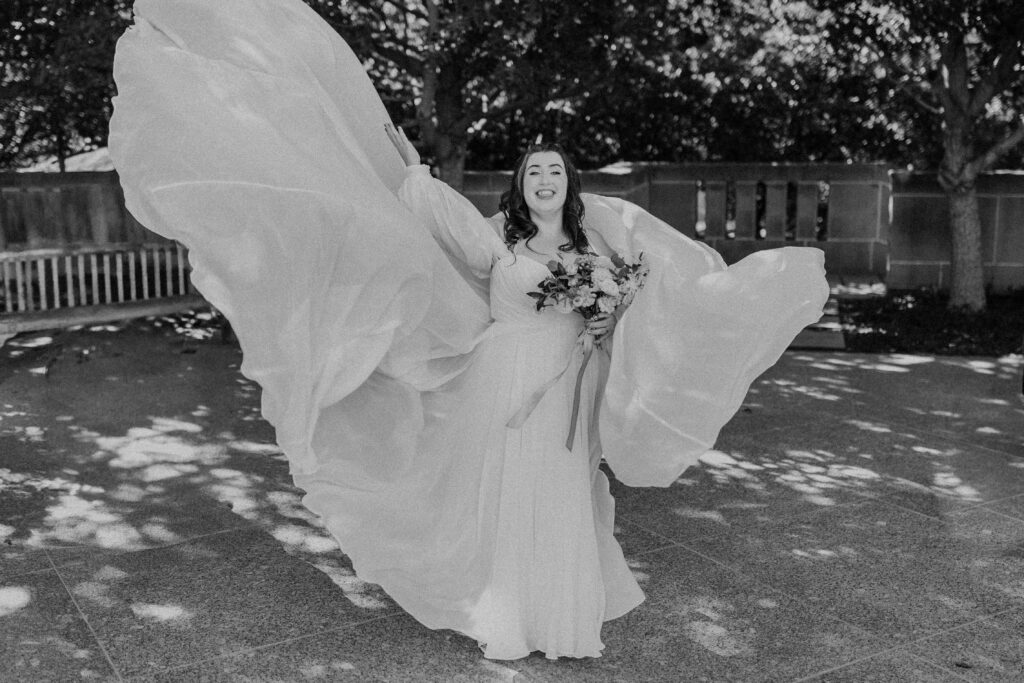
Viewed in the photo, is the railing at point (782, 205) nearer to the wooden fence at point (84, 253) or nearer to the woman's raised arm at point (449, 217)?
the wooden fence at point (84, 253)

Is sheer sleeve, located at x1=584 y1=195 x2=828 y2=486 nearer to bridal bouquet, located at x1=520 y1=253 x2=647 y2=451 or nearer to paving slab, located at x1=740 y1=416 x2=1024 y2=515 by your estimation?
bridal bouquet, located at x1=520 y1=253 x2=647 y2=451

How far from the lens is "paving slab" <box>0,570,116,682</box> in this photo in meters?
4.46

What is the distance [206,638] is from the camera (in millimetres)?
4793

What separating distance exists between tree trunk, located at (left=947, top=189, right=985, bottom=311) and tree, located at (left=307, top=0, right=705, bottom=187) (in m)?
3.78

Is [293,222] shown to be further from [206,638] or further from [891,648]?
[891,648]

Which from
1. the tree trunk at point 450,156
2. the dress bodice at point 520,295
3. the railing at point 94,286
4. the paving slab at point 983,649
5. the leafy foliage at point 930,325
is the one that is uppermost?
the tree trunk at point 450,156

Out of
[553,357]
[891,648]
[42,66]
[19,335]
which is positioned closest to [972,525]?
[891,648]

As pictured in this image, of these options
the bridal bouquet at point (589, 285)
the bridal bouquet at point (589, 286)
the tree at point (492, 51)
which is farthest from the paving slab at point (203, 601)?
the tree at point (492, 51)

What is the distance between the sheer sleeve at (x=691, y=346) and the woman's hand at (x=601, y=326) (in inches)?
2.0

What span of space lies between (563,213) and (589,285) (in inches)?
21.1

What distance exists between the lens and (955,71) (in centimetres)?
1251

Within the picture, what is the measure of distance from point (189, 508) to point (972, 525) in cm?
439

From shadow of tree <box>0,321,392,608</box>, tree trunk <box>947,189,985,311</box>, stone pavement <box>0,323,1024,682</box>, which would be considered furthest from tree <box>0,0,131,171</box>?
tree trunk <box>947,189,985,311</box>

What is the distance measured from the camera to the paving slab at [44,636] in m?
4.46
